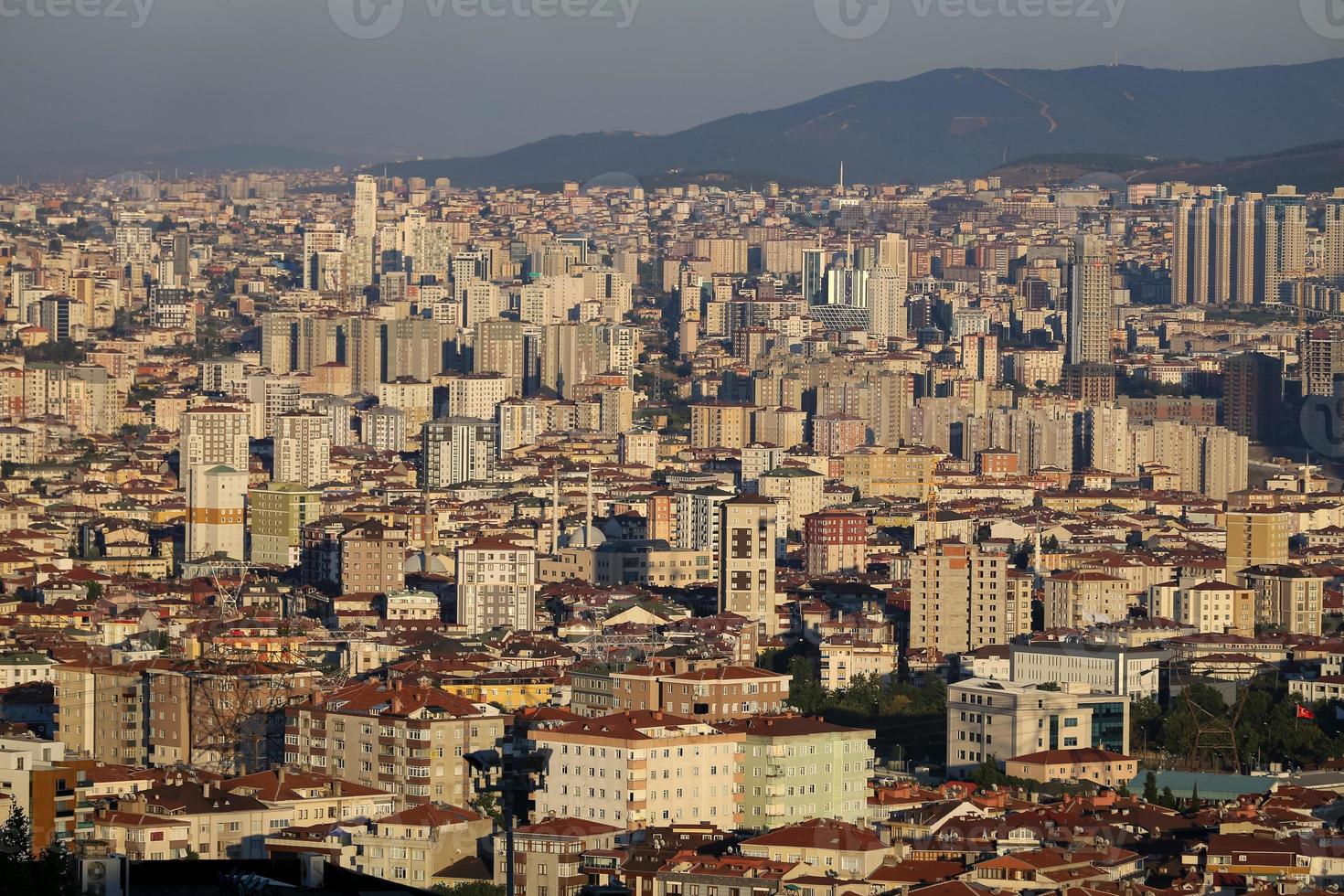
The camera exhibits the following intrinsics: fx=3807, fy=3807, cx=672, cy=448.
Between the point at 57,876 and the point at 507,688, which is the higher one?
the point at 57,876

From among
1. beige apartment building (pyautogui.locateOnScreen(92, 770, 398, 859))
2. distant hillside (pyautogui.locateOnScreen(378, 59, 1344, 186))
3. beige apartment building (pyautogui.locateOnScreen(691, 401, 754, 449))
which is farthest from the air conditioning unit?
distant hillside (pyautogui.locateOnScreen(378, 59, 1344, 186))

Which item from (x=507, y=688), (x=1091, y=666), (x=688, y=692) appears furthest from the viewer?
(x=1091, y=666)

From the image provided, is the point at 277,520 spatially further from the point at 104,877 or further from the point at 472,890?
the point at 104,877

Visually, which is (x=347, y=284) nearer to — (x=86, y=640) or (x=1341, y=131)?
(x=1341, y=131)


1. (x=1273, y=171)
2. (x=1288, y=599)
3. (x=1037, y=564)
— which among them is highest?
(x=1273, y=171)

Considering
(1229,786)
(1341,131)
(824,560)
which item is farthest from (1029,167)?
(1229,786)

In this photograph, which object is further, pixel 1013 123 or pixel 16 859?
pixel 1013 123

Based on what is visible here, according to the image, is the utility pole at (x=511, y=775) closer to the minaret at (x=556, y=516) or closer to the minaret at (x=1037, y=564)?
the minaret at (x=1037, y=564)

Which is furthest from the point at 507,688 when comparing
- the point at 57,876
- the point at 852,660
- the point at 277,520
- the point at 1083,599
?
the point at 57,876
